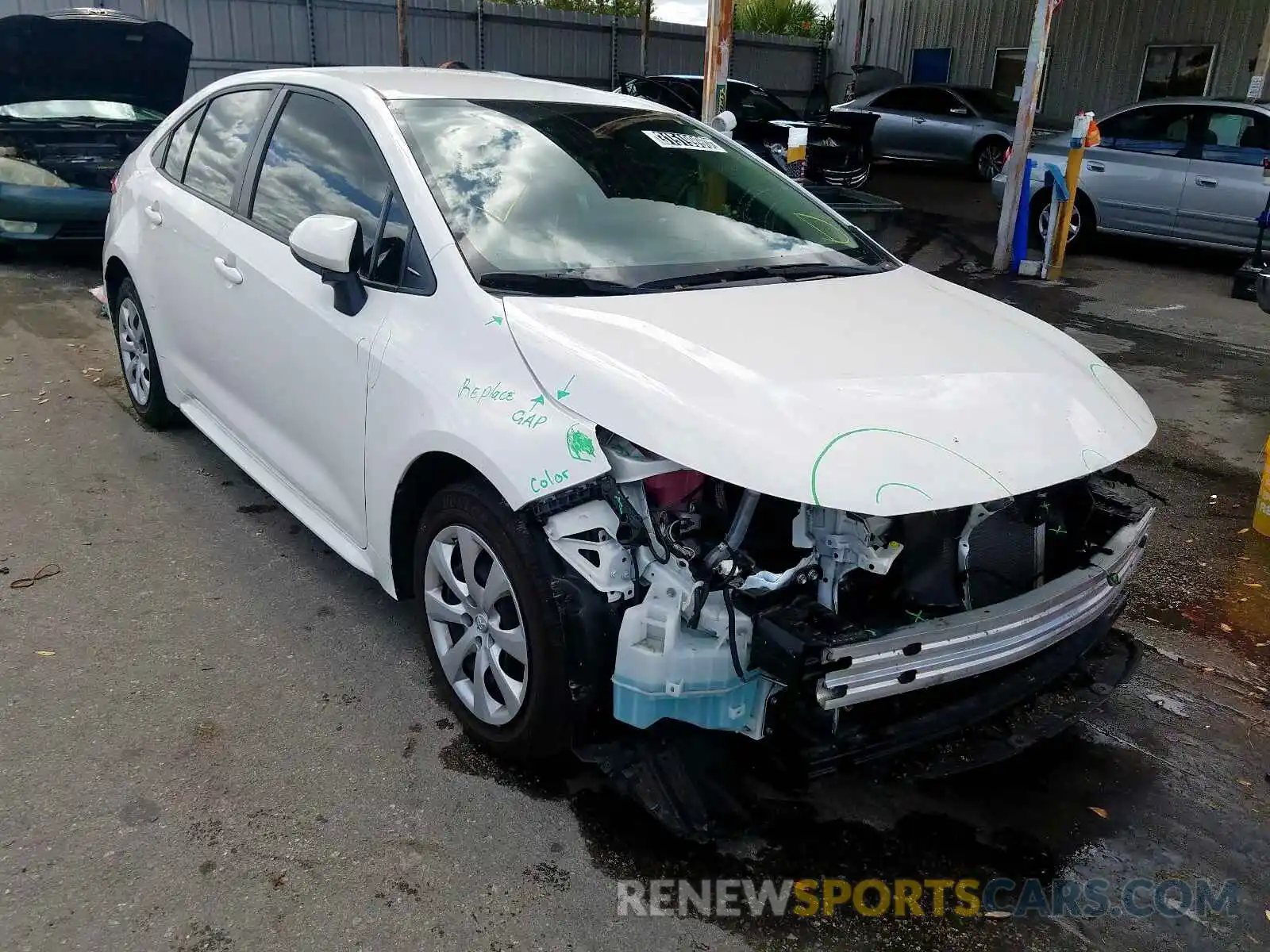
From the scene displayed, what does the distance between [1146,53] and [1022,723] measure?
1895 cm

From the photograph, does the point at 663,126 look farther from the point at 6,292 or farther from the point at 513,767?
the point at 6,292

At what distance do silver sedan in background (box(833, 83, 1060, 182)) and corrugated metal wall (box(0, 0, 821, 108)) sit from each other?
22.4 feet

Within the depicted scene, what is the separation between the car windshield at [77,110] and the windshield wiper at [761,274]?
25.6 feet

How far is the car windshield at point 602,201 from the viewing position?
9.77 feet

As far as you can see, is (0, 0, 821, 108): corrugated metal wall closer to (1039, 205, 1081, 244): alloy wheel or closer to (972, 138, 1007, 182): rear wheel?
(972, 138, 1007, 182): rear wheel

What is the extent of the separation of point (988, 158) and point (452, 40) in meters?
10.2

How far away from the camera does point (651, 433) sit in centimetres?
234

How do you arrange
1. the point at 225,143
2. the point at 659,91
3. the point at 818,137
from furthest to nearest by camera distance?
the point at 659,91 < the point at 818,137 < the point at 225,143

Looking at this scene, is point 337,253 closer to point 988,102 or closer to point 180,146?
point 180,146

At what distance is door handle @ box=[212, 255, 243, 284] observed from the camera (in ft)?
12.1

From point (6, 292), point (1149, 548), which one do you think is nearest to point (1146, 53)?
point (1149, 548)

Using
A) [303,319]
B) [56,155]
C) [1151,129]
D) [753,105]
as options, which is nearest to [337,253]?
[303,319]

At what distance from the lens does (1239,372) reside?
7.10 metres

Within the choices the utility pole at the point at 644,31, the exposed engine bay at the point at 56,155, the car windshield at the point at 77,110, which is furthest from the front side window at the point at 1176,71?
the exposed engine bay at the point at 56,155
